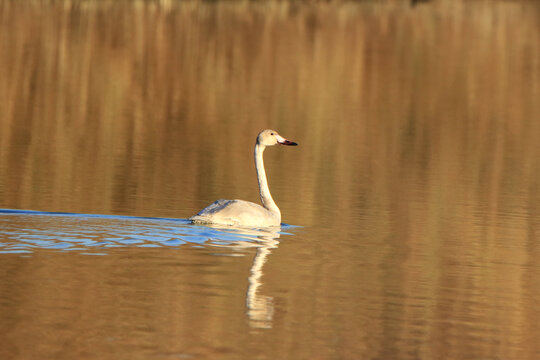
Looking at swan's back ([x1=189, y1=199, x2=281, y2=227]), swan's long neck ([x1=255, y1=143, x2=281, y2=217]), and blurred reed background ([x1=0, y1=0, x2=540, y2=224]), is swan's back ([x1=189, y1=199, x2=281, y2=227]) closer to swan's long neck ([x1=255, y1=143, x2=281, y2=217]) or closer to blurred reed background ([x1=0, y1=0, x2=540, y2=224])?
swan's long neck ([x1=255, y1=143, x2=281, y2=217])

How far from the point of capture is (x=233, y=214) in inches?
581

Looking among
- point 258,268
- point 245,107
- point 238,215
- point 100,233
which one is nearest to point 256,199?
point 238,215

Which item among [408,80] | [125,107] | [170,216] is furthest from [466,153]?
[408,80]

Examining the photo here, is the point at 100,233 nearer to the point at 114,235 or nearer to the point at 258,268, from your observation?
the point at 114,235

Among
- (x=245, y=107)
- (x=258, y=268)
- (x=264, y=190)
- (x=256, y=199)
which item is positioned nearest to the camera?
(x=258, y=268)

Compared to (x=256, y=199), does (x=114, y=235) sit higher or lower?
lower

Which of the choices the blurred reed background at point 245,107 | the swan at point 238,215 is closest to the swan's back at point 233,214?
the swan at point 238,215

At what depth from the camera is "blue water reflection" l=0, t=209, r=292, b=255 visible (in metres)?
13.2

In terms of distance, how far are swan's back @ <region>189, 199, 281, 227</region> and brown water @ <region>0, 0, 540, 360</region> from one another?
15cm

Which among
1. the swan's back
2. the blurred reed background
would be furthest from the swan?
the blurred reed background

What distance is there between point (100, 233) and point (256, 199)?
4.77 m

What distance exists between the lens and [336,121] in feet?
94.2

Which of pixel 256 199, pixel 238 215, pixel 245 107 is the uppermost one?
pixel 245 107

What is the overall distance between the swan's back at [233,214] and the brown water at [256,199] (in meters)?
0.15
